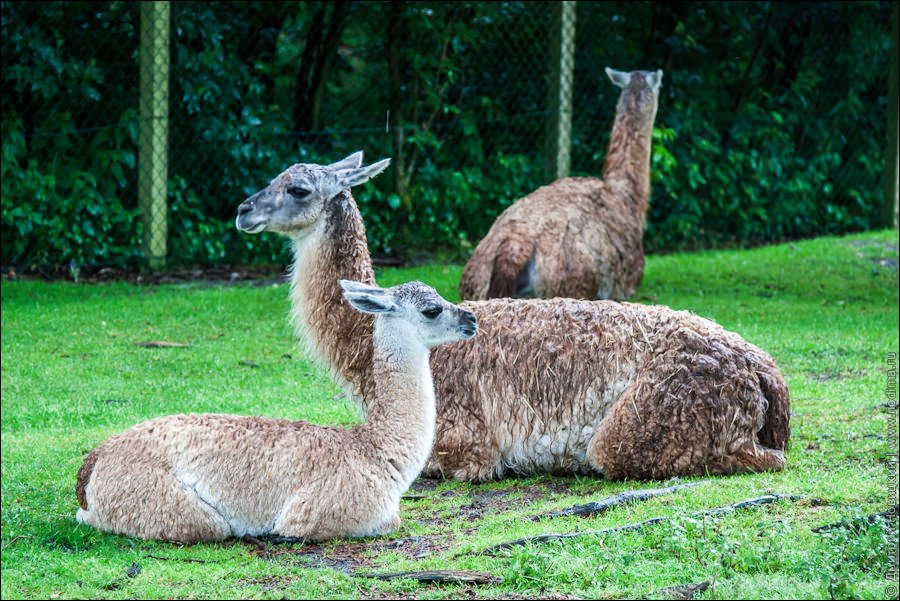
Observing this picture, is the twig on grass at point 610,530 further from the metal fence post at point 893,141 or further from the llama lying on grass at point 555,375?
the metal fence post at point 893,141

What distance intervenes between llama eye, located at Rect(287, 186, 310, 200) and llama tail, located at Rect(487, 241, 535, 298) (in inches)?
104

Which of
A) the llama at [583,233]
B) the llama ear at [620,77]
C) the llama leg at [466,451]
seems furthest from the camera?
the llama ear at [620,77]

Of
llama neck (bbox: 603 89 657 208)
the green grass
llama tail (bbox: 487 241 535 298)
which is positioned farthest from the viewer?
llama neck (bbox: 603 89 657 208)

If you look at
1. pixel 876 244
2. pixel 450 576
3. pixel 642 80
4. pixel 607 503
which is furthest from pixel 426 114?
pixel 450 576

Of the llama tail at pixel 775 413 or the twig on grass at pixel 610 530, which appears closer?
the twig on grass at pixel 610 530

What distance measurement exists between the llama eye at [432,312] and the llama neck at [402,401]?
0.09 meters

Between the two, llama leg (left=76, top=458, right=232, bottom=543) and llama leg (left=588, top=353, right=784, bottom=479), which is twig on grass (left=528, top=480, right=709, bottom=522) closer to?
llama leg (left=588, top=353, right=784, bottom=479)

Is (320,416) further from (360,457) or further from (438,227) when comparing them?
(438,227)

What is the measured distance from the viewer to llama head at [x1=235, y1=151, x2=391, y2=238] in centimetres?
584

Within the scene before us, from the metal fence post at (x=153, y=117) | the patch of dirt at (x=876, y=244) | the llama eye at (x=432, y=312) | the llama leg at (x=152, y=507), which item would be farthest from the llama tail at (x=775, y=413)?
the patch of dirt at (x=876, y=244)

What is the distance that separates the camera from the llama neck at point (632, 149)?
9.67 metres

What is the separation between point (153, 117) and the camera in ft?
35.6

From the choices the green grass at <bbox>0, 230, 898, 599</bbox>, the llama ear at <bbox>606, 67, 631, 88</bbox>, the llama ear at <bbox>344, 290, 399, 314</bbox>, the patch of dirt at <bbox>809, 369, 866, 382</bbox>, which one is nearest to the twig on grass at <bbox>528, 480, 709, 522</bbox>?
the green grass at <bbox>0, 230, 898, 599</bbox>

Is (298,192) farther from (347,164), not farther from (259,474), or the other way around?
(259,474)
